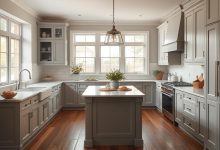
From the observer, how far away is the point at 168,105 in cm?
596

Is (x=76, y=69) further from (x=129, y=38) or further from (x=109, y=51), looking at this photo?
(x=129, y=38)

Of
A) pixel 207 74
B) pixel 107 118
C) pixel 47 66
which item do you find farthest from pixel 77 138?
pixel 47 66

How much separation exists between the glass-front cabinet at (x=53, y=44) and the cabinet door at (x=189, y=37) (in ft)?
11.8

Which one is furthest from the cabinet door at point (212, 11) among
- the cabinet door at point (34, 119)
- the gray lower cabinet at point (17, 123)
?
the cabinet door at point (34, 119)

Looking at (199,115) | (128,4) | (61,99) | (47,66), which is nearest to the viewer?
(199,115)

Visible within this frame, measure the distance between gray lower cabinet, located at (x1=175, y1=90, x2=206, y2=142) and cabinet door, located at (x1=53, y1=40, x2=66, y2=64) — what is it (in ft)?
11.9

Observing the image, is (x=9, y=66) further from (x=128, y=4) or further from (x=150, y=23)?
(x=150, y=23)

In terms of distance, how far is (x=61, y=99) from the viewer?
7273 millimetres

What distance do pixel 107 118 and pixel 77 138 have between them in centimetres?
85

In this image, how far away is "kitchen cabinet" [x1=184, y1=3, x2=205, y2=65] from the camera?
4.73 m

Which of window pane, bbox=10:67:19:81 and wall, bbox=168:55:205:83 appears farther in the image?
window pane, bbox=10:67:19:81

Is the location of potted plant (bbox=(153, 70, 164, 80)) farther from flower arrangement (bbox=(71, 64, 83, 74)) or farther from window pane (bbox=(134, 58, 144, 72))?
flower arrangement (bbox=(71, 64, 83, 74))

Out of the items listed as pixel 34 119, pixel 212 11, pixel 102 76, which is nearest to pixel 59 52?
pixel 102 76

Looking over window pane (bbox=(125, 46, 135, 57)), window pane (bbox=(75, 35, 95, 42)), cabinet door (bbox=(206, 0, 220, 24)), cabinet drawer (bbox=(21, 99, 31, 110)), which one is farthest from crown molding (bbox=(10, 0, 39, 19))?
cabinet door (bbox=(206, 0, 220, 24))
